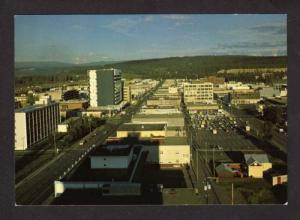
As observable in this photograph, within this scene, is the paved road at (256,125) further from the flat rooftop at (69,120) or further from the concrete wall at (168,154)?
the flat rooftop at (69,120)

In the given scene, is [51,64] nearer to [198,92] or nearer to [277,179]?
[198,92]

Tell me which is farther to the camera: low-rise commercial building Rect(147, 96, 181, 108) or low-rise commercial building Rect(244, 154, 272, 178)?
low-rise commercial building Rect(147, 96, 181, 108)

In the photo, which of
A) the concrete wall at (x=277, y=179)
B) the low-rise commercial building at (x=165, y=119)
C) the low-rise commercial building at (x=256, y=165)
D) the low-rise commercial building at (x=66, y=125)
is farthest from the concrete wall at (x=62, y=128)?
the concrete wall at (x=277, y=179)

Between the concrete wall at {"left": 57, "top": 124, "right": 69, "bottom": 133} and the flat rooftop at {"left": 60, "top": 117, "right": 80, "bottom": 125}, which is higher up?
the flat rooftop at {"left": 60, "top": 117, "right": 80, "bottom": 125}

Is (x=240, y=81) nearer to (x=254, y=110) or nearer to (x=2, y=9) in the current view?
(x=254, y=110)

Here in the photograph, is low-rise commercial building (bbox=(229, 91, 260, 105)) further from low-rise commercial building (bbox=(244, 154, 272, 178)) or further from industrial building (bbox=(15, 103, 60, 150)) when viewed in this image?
industrial building (bbox=(15, 103, 60, 150))

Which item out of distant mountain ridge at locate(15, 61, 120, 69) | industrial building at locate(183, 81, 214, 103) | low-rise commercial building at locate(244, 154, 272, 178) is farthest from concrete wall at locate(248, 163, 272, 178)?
distant mountain ridge at locate(15, 61, 120, 69)

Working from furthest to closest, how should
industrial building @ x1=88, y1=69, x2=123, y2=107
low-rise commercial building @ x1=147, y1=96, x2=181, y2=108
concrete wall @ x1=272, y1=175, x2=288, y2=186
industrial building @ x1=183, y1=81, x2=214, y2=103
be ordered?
low-rise commercial building @ x1=147, y1=96, x2=181, y2=108
industrial building @ x1=183, y1=81, x2=214, y2=103
industrial building @ x1=88, y1=69, x2=123, y2=107
concrete wall @ x1=272, y1=175, x2=288, y2=186

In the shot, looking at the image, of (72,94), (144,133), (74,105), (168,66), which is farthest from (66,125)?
(168,66)
